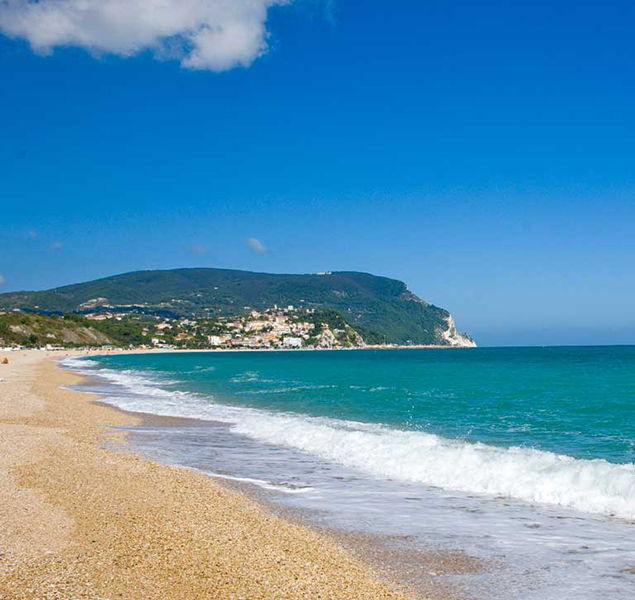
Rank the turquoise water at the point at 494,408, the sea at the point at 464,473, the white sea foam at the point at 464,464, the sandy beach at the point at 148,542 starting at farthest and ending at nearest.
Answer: the turquoise water at the point at 494,408, the white sea foam at the point at 464,464, the sea at the point at 464,473, the sandy beach at the point at 148,542

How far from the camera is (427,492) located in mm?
11453

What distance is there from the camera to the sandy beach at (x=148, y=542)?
598 centimetres

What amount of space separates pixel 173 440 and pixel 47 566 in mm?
11568

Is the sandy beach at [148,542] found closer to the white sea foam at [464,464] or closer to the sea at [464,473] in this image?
the sea at [464,473]

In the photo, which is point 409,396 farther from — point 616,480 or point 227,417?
point 616,480

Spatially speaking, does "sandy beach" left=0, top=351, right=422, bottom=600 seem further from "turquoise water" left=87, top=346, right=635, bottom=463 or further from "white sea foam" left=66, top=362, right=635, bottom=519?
"turquoise water" left=87, top=346, right=635, bottom=463

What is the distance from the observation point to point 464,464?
12.9 m

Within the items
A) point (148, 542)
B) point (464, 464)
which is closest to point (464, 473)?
point (464, 464)

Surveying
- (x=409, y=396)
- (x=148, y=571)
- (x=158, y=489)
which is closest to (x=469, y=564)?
(x=148, y=571)

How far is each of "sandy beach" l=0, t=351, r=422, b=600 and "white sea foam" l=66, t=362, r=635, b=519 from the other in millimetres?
4465

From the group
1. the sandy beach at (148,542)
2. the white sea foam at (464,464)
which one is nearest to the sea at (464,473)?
the white sea foam at (464,464)

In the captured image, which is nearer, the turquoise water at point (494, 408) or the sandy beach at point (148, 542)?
the sandy beach at point (148, 542)

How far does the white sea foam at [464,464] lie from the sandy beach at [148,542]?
14.6ft

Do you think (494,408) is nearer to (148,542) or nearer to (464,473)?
(464,473)
